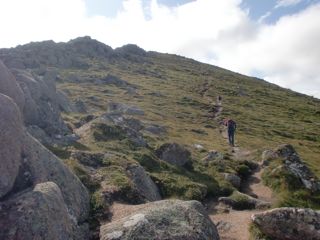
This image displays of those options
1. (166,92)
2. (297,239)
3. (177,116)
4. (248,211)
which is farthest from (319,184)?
(166,92)

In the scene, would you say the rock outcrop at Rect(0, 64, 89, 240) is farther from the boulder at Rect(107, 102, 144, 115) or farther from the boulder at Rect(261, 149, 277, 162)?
the boulder at Rect(107, 102, 144, 115)

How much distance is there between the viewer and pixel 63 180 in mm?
20219

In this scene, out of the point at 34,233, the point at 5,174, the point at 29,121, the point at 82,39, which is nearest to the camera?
the point at 34,233

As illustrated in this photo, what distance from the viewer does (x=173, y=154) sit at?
124 feet

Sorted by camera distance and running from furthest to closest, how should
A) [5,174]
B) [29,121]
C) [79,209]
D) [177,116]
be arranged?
[177,116] < [29,121] < [79,209] < [5,174]

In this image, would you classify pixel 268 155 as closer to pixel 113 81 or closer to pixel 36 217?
pixel 36 217

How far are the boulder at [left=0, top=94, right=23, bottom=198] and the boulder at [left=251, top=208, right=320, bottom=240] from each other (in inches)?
465

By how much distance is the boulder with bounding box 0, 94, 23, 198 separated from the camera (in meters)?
16.2

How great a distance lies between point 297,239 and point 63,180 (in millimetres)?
11130

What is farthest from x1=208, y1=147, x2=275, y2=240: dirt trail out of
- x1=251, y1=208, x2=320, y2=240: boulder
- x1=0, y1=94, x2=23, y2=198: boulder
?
x1=0, y1=94, x2=23, y2=198: boulder

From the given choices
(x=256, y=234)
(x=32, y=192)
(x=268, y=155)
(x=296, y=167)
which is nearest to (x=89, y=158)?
(x=256, y=234)

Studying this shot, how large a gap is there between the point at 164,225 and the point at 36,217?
5.12m

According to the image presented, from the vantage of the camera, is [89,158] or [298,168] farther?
[298,168]

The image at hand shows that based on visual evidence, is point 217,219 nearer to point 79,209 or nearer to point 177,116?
point 79,209
